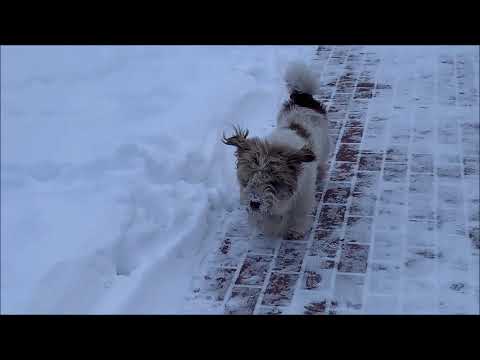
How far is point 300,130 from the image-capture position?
17.8ft

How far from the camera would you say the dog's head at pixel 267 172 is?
15.4 ft

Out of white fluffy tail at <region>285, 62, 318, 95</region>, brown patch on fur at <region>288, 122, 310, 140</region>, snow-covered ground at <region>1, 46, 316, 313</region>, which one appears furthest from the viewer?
white fluffy tail at <region>285, 62, 318, 95</region>

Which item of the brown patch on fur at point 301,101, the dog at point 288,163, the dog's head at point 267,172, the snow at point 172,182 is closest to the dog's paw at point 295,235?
the dog at point 288,163

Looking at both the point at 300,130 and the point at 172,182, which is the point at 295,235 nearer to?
the point at 300,130

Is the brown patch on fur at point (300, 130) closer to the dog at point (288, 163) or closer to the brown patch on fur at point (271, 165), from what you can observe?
the dog at point (288, 163)

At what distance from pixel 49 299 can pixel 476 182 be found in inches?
160

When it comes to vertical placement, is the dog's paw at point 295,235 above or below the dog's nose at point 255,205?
below

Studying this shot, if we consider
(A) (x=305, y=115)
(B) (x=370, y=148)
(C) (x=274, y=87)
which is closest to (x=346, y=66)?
(C) (x=274, y=87)

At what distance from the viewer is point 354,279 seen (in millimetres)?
4672

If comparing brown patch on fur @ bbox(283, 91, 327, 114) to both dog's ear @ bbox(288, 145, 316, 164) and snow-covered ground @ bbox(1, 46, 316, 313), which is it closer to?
snow-covered ground @ bbox(1, 46, 316, 313)

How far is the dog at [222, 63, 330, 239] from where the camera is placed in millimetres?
4715

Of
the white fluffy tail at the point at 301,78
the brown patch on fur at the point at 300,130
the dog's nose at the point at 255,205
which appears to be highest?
the white fluffy tail at the point at 301,78

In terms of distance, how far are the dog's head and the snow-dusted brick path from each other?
1.85ft

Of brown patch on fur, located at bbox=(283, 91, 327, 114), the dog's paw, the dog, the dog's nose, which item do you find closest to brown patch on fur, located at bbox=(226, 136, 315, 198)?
the dog
